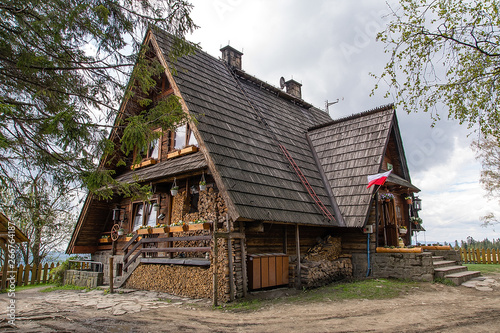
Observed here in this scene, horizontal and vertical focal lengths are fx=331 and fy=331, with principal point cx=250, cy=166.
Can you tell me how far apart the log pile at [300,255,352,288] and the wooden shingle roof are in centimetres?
129

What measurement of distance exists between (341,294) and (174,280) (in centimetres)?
425

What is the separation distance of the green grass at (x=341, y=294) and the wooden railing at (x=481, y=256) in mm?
9826

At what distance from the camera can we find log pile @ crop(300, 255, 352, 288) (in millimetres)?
9086

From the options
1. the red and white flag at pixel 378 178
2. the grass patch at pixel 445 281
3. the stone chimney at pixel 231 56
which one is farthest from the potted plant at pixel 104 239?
the grass patch at pixel 445 281

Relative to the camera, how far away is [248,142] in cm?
1017

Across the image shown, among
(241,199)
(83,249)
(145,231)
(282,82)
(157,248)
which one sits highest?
(282,82)

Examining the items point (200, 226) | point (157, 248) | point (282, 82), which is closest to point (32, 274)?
point (157, 248)

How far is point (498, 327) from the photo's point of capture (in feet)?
17.5

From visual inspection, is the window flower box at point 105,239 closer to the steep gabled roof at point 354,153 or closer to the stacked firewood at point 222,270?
the stacked firewood at point 222,270

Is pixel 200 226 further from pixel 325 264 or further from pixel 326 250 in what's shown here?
pixel 326 250

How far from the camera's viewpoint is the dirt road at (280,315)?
215 inches

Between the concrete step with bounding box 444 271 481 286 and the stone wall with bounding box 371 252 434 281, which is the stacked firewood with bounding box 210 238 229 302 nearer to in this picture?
the stone wall with bounding box 371 252 434 281

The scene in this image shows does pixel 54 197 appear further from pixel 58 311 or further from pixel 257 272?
pixel 257 272

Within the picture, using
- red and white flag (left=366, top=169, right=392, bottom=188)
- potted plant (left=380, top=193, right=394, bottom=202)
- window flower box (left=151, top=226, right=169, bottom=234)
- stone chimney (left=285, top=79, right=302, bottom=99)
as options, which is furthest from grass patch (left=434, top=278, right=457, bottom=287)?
stone chimney (left=285, top=79, right=302, bottom=99)
